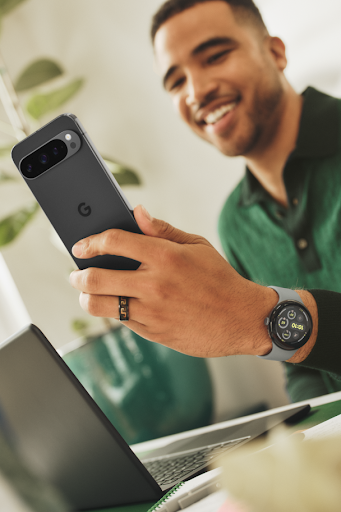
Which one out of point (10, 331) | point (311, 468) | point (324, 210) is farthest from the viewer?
point (10, 331)

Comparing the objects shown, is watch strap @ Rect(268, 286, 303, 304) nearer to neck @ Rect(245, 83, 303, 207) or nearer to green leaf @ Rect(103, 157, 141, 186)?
neck @ Rect(245, 83, 303, 207)

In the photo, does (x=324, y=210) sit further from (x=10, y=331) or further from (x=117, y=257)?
(x=10, y=331)

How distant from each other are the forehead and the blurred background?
168mm

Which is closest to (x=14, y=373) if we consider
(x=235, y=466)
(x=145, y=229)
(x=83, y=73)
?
(x=145, y=229)

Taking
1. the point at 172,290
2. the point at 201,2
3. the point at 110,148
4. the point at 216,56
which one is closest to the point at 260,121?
the point at 216,56

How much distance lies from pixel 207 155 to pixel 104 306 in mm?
997

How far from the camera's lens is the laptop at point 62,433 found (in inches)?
18.3

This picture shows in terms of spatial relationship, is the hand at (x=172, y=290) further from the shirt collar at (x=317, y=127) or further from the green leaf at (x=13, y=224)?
the green leaf at (x=13, y=224)

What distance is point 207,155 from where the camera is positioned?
53.5 inches

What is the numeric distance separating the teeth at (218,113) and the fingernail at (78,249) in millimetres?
873

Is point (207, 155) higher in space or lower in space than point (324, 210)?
higher

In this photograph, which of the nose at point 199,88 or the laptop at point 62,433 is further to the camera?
the nose at point 199,88

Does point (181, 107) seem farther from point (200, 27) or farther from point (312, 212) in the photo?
point (312, 212)

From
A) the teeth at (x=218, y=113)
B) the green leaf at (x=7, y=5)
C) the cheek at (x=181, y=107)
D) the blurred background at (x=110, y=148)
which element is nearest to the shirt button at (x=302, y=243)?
the blurred background at (x=110, y=148)
